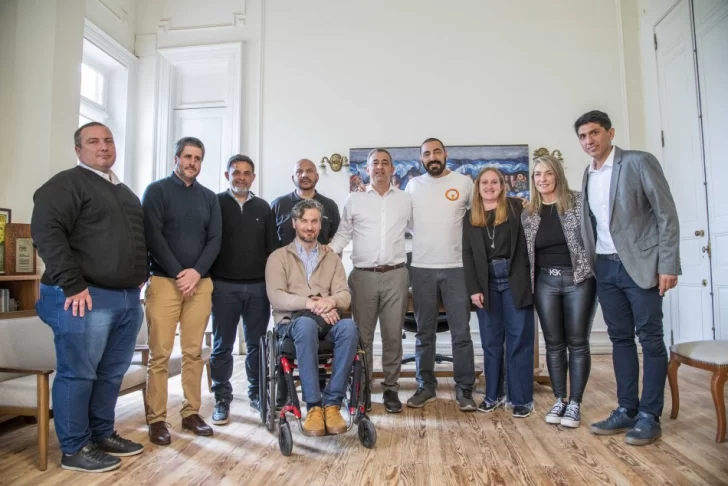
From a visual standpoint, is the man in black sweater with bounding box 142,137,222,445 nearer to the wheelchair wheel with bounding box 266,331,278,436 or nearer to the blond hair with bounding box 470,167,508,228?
the wheelchair wheel with bounding box 266,331,278,436

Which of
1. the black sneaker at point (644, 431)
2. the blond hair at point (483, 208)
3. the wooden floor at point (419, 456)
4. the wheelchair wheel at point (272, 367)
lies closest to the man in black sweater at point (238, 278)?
the wooden floor at point (419, 456)

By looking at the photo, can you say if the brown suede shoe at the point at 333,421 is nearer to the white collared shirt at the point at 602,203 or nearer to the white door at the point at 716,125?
the white collared shirt at the point at 602,203

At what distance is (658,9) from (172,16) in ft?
16.6

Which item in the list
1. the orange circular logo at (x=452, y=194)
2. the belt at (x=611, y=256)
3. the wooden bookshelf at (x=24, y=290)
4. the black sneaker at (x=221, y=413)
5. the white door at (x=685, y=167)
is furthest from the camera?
the white door at (x=685, y=167)

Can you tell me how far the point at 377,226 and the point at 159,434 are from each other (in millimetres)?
1611

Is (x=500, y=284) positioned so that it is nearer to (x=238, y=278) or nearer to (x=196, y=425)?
(x=238, y=278)

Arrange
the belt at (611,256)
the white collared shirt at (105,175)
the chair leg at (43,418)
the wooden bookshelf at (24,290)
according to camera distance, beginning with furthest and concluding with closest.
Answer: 1. the wooden bookshelf at (24,290)
2. the belt at (611,256)
3. the white collared shirt at (105,175)
4. the chair leg at (43,418)

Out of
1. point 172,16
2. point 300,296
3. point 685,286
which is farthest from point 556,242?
point 172,16

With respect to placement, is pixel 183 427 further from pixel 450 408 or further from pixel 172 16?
pixel 172 16

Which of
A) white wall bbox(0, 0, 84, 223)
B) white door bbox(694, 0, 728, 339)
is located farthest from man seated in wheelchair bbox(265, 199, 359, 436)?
white door bbox(694, 0, 728, 339)

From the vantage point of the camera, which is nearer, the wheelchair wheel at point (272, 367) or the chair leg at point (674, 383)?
the wheelchair wheel at point (272, 367)

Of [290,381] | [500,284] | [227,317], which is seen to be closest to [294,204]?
[227,317]

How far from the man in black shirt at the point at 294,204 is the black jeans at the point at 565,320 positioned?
4.40 ft

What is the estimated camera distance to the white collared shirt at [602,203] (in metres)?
2.40
